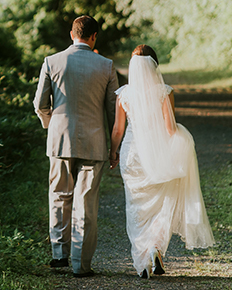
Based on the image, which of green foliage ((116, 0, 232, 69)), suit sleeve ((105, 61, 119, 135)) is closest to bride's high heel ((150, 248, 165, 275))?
suit sleeve ((105, 61, 119, 135))

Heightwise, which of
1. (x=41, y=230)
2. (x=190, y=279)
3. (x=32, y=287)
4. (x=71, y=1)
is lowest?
(x=41, y=230)

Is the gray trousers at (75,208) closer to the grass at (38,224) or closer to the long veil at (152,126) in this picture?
the grass at (38,224)

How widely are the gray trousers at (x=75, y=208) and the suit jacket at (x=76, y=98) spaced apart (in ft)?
0.47

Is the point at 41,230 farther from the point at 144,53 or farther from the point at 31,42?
the point at 31,42

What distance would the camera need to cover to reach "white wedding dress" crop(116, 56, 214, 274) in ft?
11.8

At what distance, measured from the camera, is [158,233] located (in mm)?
3576

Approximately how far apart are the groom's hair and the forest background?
1.82 m

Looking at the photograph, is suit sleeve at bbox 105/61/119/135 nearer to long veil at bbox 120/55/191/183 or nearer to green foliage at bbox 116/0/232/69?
long veil at bbox 120/55/191/183

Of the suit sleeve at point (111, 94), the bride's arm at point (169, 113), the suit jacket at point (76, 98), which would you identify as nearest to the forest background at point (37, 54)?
the suit jacket at point (76, 98)

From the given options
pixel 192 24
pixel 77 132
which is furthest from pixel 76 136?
pixel 192 24

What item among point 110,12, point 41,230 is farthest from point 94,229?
point 110,12

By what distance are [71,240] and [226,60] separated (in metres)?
10.7

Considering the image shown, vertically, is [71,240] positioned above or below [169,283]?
above

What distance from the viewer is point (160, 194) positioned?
363 centimetres
